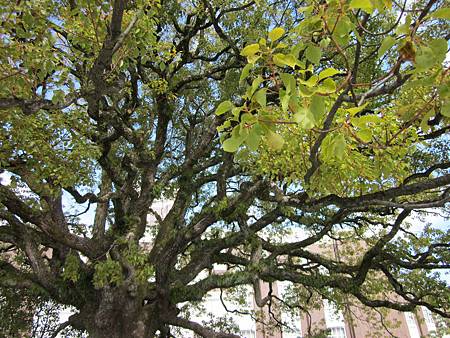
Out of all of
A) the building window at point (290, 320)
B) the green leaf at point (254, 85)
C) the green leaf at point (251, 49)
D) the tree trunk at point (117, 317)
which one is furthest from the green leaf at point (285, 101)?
the building window at point (290, 320)

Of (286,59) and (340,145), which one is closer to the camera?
(286,59)

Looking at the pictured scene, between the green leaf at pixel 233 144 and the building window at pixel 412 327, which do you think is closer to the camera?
the green leaf at pixel 233 144

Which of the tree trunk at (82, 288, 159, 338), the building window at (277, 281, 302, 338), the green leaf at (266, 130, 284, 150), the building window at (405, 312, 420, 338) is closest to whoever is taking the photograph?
the green leaf at (266, 130, 284, 150)

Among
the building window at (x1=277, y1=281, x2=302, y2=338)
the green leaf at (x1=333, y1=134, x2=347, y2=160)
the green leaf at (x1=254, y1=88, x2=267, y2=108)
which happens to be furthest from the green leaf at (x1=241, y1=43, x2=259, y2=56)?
the building window at (x1=277, y1=281, x2=302, y2=338)

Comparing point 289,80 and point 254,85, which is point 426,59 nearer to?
point 289,80

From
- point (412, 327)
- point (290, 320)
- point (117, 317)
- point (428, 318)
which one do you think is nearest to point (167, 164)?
point (117, 317)

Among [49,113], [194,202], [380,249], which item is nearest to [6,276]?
[49,113]

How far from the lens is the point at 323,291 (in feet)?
26.5

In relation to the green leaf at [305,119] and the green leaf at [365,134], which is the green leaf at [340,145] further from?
the green leaf at [305,119]

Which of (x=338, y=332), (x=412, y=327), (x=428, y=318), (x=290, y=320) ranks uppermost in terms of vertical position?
(x=428, y=318)

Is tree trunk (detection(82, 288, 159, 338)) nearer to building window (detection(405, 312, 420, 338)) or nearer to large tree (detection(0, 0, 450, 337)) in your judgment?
large tree (detection(0, 0, 450, 337))

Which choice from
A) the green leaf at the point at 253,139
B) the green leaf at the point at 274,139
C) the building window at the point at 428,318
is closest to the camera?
the green leaf at the point at 253,139

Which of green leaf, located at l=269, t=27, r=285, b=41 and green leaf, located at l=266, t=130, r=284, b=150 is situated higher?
green leaf, located at l=269, t=27, r=285, b=41

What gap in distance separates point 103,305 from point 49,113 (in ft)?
12.6
